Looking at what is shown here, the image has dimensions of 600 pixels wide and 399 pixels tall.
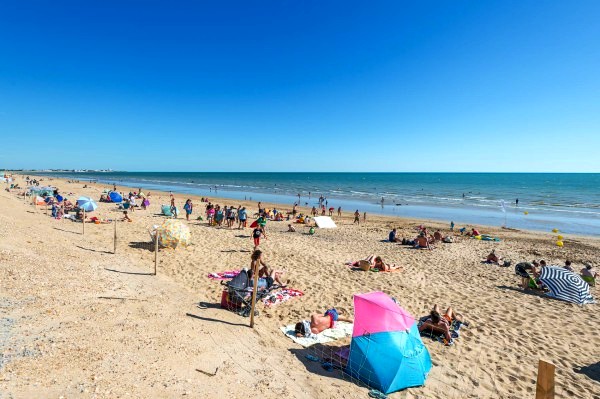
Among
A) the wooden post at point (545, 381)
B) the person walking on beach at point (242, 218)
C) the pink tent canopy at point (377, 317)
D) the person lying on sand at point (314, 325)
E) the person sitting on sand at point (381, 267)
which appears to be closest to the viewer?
the wooden post at point (545, 381)

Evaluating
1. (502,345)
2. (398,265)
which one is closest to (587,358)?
(502,345)

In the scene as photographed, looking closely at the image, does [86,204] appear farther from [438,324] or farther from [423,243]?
[438,324]

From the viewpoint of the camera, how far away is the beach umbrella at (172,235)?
1202 centimetres

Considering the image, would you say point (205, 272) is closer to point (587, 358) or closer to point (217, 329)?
point (217, 329)

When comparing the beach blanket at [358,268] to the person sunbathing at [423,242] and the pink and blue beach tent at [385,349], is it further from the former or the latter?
the pink and blue beach tent at [385,349]

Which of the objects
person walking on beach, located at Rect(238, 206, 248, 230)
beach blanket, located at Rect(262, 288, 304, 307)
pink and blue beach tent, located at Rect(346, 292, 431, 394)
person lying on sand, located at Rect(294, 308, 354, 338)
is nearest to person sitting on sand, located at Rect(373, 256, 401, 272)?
beach blanket, located at Rect(262, 288, 304, 307)

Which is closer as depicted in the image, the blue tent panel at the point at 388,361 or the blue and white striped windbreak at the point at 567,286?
the blue tent panel at the point at 388,361

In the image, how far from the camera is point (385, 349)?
500 centimetres

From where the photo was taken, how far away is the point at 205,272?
10.1 metres

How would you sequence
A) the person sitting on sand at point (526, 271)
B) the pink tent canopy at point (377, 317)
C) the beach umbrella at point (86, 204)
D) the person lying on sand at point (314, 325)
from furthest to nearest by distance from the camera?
the beach umbrella at point (86, 204) → the person sitting on sand at point (526, 271) → the person lying on sand at point (314, 325) → the pink tent canopy at point (377, 317)

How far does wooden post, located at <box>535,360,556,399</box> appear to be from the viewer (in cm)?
274

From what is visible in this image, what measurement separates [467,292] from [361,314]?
19.8ft

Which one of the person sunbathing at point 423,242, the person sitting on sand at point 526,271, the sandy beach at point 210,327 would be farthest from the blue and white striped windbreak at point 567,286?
the person sunbathing at point 423,242

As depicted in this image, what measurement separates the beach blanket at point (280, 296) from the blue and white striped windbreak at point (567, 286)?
7.41 metres
